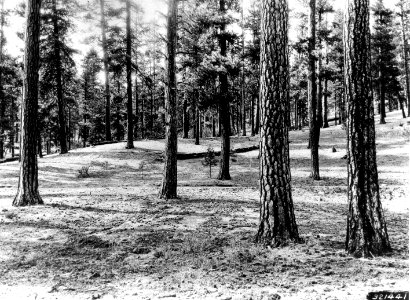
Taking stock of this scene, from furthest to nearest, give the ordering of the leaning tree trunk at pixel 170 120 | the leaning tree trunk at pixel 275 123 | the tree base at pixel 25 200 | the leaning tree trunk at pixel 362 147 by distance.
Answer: the leaning tree trunk at pixel 170 120, the tree base at pixel 25 200, the leaning tree trunk at pixel 275 123, the leaning tree trunk at pixel 362 147

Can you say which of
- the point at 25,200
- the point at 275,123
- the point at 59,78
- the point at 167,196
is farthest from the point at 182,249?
the point at 59,78

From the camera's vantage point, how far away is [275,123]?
5.83 m

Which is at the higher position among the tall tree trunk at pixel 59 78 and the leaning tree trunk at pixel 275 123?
the tall tree trunk at pixel 59 78

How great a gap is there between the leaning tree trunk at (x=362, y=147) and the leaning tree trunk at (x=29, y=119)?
30.1 ft

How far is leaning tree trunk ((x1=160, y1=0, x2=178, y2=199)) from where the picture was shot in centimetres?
1120

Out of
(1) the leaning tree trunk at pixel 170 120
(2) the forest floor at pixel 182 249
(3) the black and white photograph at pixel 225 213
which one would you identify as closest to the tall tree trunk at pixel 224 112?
(3) the black and white photograph at pixel 225 213

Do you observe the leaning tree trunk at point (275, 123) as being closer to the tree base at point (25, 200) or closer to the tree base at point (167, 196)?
the tree base at point (167, 196)

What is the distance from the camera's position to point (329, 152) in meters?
25.4

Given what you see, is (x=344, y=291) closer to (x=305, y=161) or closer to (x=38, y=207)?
(x=38, y=207)

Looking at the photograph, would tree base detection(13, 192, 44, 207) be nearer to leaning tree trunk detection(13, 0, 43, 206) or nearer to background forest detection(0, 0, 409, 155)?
leaning tree trunk detection(13, 0, 43, 206)

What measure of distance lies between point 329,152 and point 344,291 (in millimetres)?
22868

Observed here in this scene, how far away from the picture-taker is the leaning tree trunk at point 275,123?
230 inches

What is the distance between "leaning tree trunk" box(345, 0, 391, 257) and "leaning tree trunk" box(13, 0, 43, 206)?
9181 millimetres

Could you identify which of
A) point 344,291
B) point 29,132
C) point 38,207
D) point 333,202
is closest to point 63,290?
point 344,291
